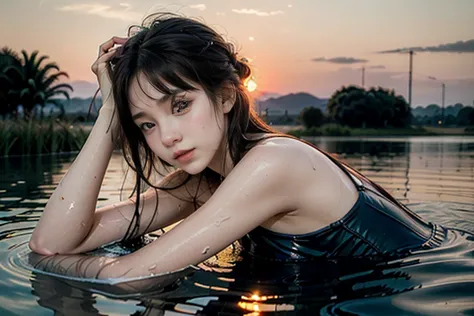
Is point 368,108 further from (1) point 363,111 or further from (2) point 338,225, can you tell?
(2) point 338,225

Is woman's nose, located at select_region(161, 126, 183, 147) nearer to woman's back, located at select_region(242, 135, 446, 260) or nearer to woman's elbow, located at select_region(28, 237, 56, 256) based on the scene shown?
woman's back, located at select_region(242, 135, 446, 260)

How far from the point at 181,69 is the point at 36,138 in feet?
39.9

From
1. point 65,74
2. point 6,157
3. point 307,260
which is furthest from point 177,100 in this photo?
A: point 65,74

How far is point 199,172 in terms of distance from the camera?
2.47m

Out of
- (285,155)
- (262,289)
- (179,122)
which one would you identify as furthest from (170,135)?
(262,289)

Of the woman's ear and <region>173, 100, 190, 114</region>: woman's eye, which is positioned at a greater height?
the woman's ear

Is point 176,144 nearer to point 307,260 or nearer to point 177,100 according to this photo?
point 177,100

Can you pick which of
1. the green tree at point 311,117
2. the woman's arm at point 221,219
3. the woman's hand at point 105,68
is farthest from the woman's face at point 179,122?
the green tree at point 311,117

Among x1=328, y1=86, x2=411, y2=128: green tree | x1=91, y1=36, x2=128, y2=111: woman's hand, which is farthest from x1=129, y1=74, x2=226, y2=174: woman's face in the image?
x1=328, y1=86, x2=411, y2=128: green tree

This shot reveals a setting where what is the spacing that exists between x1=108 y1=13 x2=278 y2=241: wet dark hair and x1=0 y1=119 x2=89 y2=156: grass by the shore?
1121 cm

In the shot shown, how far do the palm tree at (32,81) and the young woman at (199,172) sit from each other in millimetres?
42691

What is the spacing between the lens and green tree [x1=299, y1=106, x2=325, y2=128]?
4350cm

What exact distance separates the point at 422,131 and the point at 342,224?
46727 mm

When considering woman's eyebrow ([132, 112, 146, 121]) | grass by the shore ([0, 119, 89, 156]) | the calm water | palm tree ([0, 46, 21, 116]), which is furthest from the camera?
palm tree ([0, 46, 21, 116])
